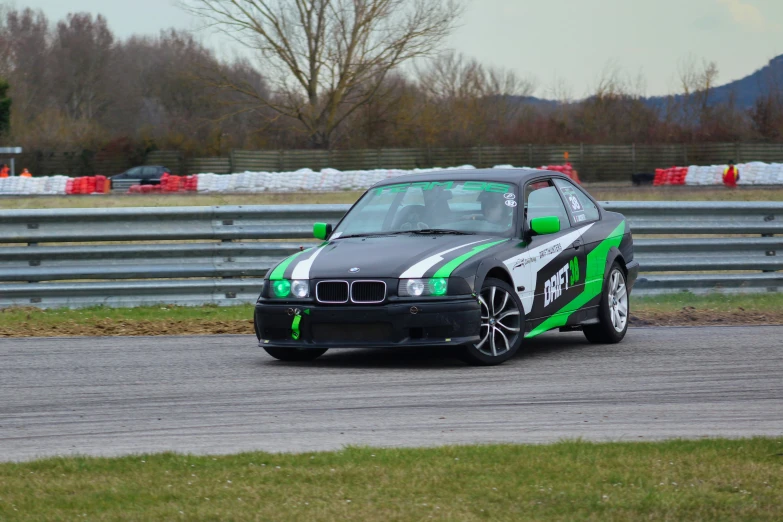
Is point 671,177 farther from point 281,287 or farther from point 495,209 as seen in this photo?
point 281,287

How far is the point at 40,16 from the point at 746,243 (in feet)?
383

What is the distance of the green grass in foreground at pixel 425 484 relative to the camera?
4.32 metres

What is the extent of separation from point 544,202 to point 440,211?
961 millimetres

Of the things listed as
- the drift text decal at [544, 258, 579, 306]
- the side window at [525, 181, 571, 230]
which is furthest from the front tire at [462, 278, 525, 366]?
the side window at [525, 181, 571, 230]

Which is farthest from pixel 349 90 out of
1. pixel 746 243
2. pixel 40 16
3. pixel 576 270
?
pixel 40 16

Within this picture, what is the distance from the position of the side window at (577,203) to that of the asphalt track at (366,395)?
110cm

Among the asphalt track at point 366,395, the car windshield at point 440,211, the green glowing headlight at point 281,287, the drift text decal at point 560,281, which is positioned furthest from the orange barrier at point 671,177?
the green glowing headlight at point 281,287

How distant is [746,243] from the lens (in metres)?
13.5

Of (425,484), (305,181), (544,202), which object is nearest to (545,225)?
(544,202)

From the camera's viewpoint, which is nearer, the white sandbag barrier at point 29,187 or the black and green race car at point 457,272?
the black and green race car at point 457,272

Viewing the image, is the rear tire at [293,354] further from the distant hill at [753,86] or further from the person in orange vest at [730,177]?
the distant hill at [753,86]

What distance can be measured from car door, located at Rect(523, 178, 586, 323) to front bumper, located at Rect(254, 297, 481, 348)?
90 cm

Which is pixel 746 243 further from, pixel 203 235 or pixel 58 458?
pixel 58 458

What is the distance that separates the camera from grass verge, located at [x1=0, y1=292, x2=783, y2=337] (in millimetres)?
11070
